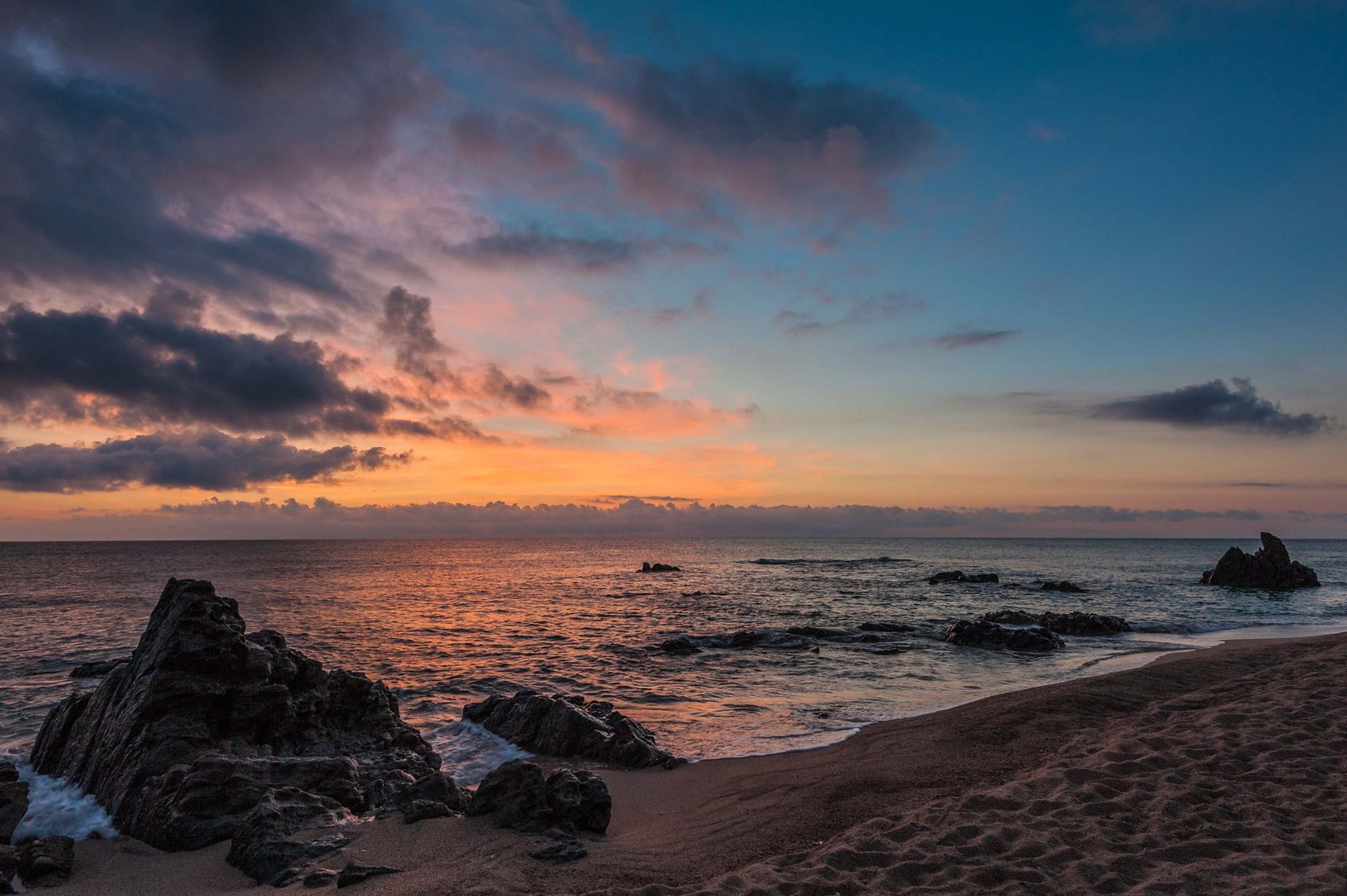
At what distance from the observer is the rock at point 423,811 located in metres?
8.87

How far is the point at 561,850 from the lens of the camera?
784 centimetres

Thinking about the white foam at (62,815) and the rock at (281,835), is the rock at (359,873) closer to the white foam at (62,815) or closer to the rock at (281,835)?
the rock at (281,835)

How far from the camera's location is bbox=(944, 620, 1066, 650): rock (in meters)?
26.2

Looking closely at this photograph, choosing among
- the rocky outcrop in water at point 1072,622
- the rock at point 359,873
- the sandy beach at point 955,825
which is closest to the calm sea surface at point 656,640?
the rocky outcrop in water at point 1072,622

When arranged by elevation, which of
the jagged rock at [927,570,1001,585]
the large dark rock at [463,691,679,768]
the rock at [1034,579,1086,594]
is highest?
the large dark rock at [463,691,679,768]

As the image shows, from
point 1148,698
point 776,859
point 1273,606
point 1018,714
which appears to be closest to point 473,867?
point 776,859

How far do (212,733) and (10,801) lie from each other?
240 centimetres

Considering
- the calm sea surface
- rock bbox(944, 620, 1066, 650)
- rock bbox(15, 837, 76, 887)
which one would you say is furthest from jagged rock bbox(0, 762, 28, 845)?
rock bbox(944, 620, 1066, 650)

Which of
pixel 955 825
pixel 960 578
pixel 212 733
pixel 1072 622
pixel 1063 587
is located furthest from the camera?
pixel 960 578

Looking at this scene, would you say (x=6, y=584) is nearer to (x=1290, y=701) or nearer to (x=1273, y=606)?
(x=1290, y=701)

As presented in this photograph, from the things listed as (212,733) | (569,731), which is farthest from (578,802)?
(212,733)

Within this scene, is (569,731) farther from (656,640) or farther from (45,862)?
(656,640)

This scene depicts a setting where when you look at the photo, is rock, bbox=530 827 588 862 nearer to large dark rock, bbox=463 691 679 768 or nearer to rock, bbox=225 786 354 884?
rock, bbox=225 786 354 884

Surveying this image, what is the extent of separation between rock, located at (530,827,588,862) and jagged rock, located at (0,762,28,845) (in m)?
7.52
